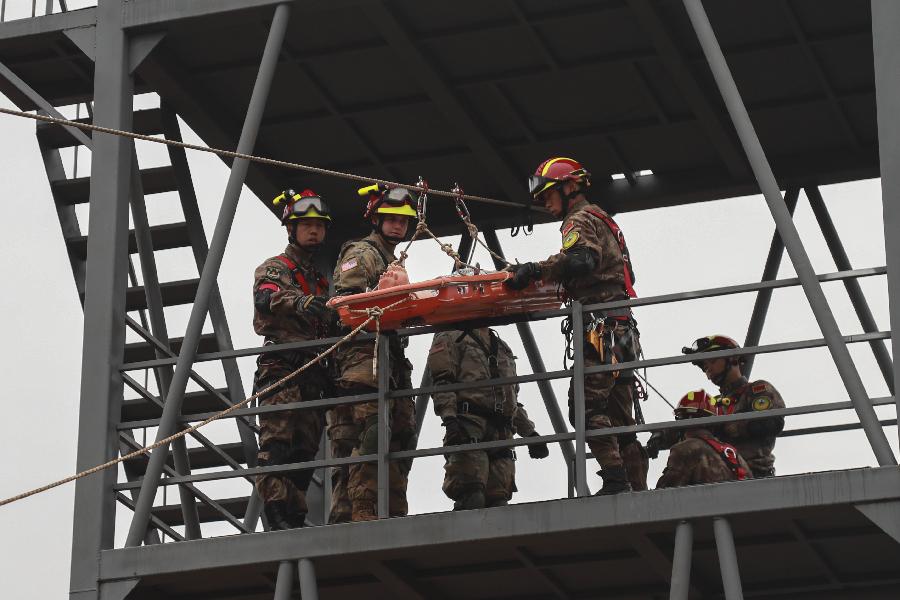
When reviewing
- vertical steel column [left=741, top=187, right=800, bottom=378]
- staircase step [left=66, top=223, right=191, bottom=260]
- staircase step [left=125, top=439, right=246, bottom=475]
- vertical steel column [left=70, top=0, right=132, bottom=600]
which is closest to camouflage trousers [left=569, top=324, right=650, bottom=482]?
Answer: vertical steel column [left=70, top=0, right=132, bottom=600]

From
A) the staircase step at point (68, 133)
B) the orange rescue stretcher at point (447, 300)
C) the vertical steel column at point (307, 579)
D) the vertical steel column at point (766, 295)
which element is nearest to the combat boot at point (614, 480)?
the orange rescue stretcher at point (447, 300)

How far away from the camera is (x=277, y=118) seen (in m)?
14.6

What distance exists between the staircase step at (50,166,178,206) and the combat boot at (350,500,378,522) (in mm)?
4079

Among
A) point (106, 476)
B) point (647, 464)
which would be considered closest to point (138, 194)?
point (106, 476)

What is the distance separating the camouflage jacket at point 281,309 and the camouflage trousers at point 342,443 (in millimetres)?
554

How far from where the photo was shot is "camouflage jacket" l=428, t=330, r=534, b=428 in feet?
39.8

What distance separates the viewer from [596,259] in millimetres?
11070

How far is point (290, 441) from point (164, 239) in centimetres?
338

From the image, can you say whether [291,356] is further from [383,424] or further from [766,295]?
[766,295]

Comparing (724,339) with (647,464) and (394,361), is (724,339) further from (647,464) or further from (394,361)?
(394,361)

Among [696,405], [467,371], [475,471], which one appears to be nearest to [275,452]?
[475,471]

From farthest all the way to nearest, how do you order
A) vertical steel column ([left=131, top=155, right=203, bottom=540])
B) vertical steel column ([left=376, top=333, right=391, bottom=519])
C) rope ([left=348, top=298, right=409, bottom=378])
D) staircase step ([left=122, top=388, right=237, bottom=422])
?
staircase step ([left=122, top=388, right=237, bottom=422]) → vertical steel column ([left=131, top=155, right=203, bottom=540]) → rope ([left=348, top=298, right=409, bottom=378]) → vertical steel column ([left=376, top=333, right=391, bottom=519])

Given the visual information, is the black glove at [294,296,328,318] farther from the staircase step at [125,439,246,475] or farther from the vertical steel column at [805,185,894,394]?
the vertical steel column at [805,185,894,394]

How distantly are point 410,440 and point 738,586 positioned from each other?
3.36 m
